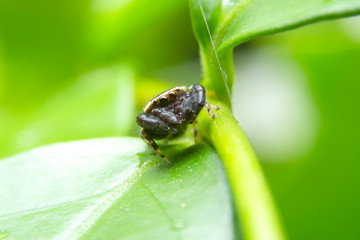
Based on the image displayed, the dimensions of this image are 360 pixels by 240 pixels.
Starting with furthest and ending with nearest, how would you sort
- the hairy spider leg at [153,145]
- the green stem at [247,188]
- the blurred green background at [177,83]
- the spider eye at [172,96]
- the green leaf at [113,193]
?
the blurred green background at [177,83]
the spider eye at [172,96]
the hairy spider leg at [153,145]
the green leaf at [113,193]
the green stem at [247,188]

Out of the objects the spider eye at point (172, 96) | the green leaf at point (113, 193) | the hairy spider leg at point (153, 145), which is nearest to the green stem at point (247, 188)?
the green leaf at point (113, 193)

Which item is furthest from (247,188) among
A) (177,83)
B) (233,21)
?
(177,83)

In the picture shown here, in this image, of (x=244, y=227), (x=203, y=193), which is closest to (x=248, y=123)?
(x=203, y=193)

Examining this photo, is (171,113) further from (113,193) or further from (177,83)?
(177,83)

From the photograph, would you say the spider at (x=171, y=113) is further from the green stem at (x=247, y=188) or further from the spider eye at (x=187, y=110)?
the green stem at (x=247, y=188)

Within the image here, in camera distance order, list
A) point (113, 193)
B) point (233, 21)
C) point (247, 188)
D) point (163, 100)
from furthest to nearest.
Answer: point (163, 100) → point (233, 21) → point (113, 193) → point (247, 188)

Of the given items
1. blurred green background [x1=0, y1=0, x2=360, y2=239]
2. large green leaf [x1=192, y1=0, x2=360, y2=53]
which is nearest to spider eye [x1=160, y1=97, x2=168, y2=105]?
large green leaf [x1=192, y1=0, x2=360, y2=53]

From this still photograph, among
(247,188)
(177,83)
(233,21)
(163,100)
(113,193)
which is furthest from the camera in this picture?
(177,83)
